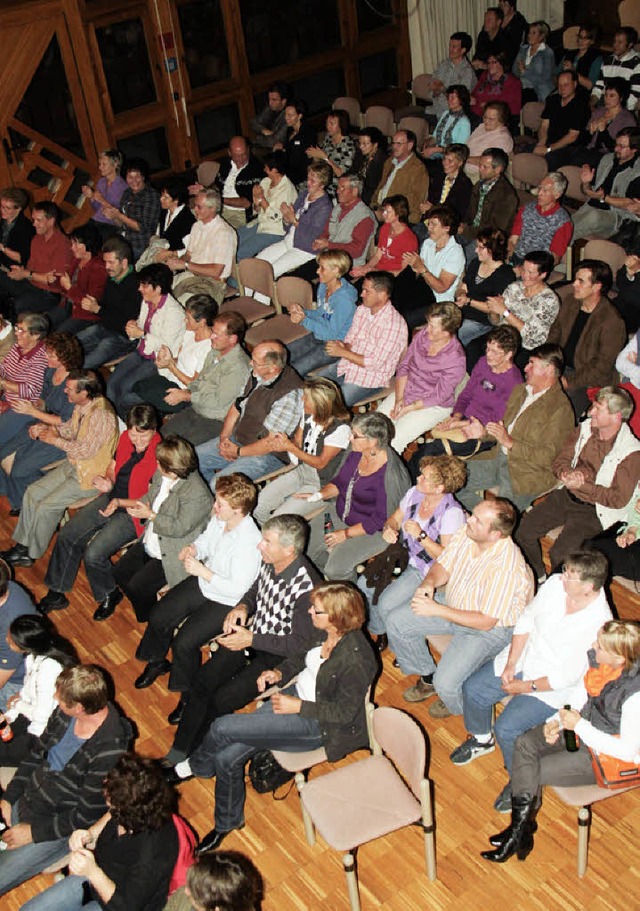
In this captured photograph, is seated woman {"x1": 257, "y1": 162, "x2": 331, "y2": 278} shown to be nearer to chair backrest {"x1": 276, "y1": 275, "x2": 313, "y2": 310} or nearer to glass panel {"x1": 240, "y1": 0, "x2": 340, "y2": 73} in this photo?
chair backrest {"x1": 276, "y1": 275, "x2": 313, "y2": 310}

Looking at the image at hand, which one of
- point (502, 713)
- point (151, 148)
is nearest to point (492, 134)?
point (151, 148)

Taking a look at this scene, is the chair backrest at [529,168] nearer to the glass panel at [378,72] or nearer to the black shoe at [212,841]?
the glass panel at [378,72]

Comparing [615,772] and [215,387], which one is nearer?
[615,772]

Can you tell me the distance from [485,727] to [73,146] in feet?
26.0

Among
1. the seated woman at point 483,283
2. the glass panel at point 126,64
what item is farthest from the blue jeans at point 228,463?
the glass panel at point 126,64

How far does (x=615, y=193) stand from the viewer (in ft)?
23.7

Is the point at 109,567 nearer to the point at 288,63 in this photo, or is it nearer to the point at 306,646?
the point at 306,646

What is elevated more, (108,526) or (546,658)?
(108,526)

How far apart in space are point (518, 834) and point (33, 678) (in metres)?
2.29

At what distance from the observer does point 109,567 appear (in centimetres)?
543

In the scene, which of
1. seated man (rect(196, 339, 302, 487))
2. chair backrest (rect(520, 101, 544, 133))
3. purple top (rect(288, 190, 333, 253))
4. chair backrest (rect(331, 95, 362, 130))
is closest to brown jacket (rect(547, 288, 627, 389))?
seated man (rect(196, 339, 302, 487))

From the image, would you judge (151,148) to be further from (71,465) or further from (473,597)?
(473,597)

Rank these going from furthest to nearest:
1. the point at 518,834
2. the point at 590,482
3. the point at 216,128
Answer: the point at 216,128, the point at 590,482, the point at 518,834

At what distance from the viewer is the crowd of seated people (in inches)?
155
